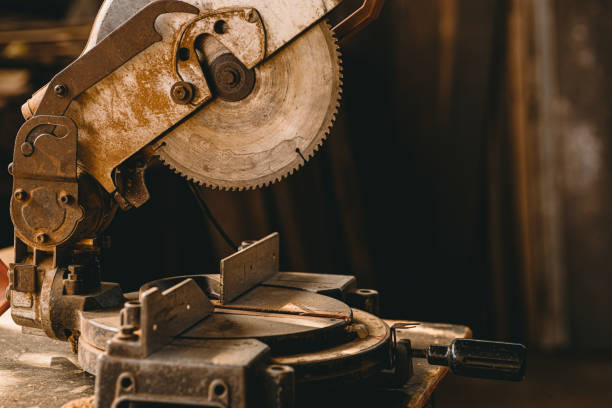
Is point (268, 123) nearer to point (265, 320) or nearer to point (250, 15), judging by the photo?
point (250, 15)

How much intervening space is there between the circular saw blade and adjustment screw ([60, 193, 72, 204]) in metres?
0.19

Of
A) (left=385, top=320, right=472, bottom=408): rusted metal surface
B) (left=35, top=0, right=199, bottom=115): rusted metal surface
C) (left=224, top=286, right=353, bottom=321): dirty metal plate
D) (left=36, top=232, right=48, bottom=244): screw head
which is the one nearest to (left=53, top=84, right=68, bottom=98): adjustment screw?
(left=35, top=0, right=199, bottom=115): rusted metal surface

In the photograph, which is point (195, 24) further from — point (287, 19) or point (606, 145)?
point (606, 145)

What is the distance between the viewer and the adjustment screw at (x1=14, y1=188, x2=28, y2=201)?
117cm

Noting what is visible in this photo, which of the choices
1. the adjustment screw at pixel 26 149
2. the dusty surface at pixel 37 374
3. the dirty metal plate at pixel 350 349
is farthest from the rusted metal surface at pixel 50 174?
the dirty metal plate at pixel 350 349

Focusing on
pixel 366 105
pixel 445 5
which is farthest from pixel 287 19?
pixel 445 5

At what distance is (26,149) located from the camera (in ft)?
3.80

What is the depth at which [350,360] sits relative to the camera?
3.25 feet

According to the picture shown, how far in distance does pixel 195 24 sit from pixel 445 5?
2.20m

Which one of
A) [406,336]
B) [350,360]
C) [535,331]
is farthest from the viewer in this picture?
[535,331]

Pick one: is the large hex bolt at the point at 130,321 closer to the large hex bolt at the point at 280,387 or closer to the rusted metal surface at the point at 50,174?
the large hex bolt at the point at 280,387

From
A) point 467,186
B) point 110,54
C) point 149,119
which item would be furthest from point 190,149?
point 467,186

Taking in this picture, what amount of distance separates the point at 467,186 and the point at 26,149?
2356mm

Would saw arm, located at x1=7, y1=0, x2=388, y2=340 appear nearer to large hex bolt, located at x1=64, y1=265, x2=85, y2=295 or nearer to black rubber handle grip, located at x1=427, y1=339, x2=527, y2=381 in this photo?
Answer: large hex bolt, located at x1=64, y1=265, x2=85, y2=295
